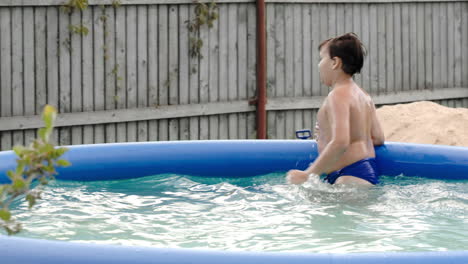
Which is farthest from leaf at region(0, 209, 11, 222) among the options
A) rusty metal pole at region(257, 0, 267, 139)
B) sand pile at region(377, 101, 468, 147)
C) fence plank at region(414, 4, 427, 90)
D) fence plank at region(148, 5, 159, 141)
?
fence plank at region(414, 4, 427, 90)

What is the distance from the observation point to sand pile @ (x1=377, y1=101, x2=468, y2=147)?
8497 mm

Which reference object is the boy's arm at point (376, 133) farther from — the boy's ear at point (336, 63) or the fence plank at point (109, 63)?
the fence plank at point (109, 63)

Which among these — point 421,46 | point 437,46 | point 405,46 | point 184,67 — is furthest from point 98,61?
point 437,46

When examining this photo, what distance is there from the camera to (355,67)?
222 inches

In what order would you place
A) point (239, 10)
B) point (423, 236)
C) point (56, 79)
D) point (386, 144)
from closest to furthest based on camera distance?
1. point (423, 236)
2. point (386, 144)
3. point (56, 79)
4. point (239, 10)

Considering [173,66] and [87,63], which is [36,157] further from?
[173,66]

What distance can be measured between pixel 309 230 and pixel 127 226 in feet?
3.21

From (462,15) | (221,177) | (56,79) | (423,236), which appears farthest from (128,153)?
(462,15)

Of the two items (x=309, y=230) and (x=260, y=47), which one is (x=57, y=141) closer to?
(x=260, y=47)

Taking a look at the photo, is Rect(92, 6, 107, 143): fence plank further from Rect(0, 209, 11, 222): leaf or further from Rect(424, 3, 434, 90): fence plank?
Rect(0, 209, 11, 222): leaf

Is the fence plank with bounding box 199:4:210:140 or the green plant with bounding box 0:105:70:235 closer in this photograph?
the green plant with bounding box 0:105:70:235

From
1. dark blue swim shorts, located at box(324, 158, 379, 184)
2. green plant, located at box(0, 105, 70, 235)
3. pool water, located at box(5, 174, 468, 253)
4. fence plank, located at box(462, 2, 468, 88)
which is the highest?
fence plank, located at box(462, 2, 468, 88)

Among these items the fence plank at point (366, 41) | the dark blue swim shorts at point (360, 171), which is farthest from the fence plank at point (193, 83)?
the dark blue swim shorts at point (360, 171)

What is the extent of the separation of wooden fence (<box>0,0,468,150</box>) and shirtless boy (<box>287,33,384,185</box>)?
3.34m
